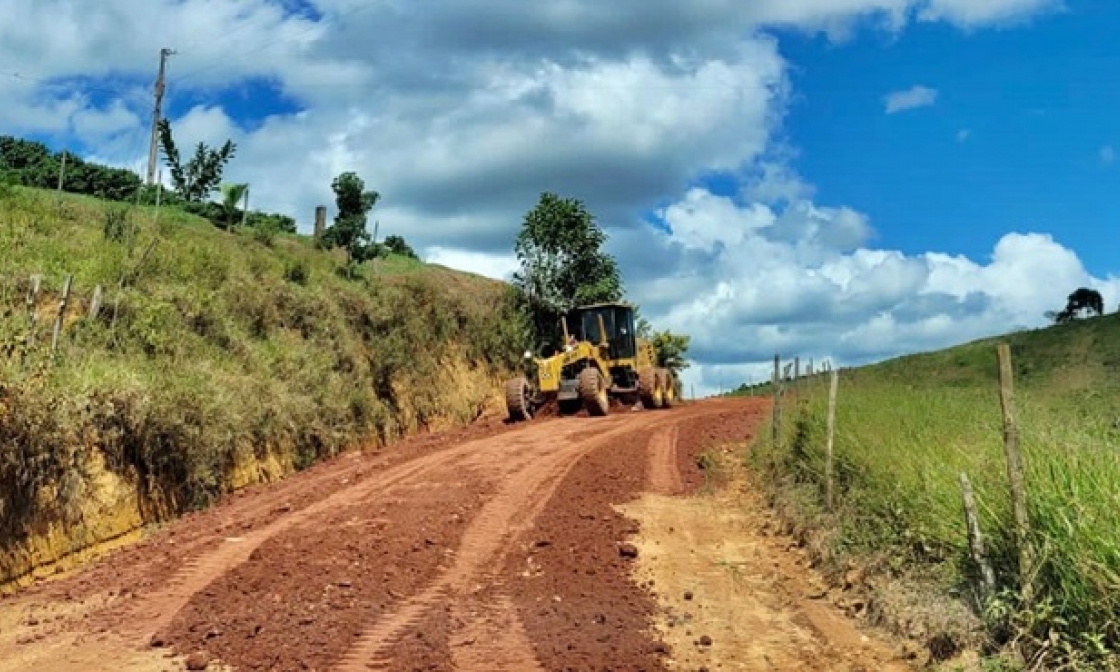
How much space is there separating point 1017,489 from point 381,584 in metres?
5.28

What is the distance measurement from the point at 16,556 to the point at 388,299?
51.3 ft

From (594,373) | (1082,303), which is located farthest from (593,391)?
(1082,303)

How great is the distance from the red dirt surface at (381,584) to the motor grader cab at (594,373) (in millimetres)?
7340

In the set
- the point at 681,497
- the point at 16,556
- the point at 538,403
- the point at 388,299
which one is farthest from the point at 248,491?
the point at 388,299

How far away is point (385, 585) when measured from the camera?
28.4 feet

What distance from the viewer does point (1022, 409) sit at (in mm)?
9578

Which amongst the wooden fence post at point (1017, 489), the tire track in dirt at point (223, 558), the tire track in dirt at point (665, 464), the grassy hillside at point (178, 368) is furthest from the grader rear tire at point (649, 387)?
the wooden fence post at point (1017, 489)

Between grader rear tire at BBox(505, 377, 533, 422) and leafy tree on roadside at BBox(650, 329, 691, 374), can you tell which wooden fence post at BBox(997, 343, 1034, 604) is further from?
leafy tree on roadside at BBox(650, 329, 691, 374)

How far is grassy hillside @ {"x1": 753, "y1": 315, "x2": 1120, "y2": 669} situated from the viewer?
5711 mm

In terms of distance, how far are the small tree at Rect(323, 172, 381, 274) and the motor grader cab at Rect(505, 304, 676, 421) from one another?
304 inches

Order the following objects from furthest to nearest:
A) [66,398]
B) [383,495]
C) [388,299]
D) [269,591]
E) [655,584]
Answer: [388,299] < [383,495] < [66,398] < [655,584] < [269,591]

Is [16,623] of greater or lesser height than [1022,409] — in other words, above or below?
below

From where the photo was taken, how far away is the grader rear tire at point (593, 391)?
22016mm

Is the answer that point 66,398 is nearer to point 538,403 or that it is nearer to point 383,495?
point 383,495
